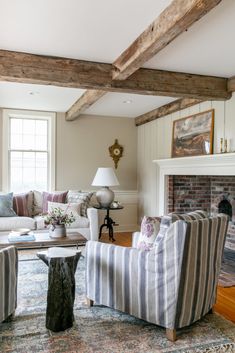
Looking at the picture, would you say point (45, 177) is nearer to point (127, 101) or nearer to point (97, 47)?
point (127, 101)

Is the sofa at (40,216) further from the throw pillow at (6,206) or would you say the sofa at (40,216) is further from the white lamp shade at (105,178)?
the white lamp shade at (105,178)

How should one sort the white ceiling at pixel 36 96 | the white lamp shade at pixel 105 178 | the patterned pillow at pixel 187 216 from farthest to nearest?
the white lamp shade at pixel 105 178, the white ceiling at pixel 36 96, the patterned pillow at pixel 187 216

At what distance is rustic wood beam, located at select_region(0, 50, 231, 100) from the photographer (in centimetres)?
314

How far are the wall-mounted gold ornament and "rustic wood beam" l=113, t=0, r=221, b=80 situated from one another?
3.08 meters

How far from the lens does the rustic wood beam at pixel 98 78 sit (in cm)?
314

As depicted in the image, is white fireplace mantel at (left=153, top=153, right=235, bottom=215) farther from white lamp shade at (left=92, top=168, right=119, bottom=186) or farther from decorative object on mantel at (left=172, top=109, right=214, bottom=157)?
white lamp shade at (left=92, top=168, right=119, bottom=186)

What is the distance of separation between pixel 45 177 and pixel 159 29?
413 cm

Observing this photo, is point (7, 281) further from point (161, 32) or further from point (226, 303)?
point (161, 32)

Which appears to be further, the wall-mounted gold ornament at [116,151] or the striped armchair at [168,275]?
the wall-mounted gold ornament at [116,151]

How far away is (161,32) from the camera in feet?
7.84

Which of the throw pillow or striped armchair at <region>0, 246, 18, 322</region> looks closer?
striped armchair at <region>0, 246, 18, 322</region>

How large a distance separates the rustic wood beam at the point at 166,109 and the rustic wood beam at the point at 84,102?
1.34 m

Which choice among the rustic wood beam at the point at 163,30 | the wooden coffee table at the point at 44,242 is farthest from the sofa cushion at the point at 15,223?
the rustic wood beam at the point at 163,30

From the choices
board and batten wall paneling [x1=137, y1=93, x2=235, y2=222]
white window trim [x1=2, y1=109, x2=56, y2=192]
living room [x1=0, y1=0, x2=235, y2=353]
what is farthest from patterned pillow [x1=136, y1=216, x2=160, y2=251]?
white window trim [x1=2, y1=109, x2=56, y2=192]
